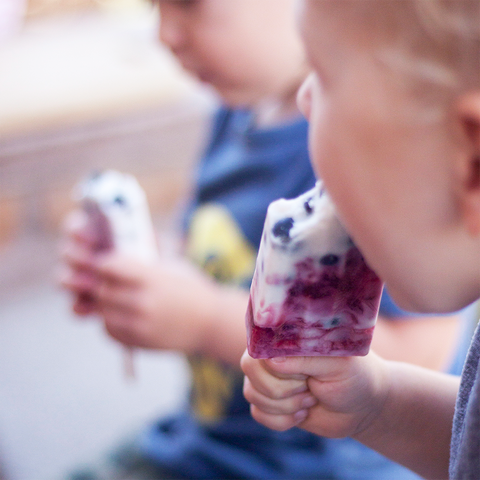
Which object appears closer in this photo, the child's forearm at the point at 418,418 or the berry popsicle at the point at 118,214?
the child's forearm at the point at 418,418

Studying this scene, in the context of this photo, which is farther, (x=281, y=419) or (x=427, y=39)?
(x=281, y=419)

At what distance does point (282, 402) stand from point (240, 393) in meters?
0.33

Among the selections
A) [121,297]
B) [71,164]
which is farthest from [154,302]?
[71,164]

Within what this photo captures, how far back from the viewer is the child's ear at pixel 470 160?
0.24 meters

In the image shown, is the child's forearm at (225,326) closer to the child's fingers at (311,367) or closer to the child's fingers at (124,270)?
the child's fingers at (124,270)

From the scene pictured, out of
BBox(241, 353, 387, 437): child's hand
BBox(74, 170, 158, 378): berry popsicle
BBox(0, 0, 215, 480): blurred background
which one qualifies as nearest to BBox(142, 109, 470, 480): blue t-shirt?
BBox(74, 170, 158, 378): berry popsicle

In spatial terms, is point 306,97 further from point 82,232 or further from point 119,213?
point 82,232

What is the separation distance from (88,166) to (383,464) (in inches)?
63.4

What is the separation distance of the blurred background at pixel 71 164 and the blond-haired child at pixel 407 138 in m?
1.09

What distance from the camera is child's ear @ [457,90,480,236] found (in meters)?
0.24

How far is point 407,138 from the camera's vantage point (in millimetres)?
259

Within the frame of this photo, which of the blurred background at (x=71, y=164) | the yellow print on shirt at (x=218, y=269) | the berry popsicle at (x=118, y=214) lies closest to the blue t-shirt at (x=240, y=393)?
the yellow print on shirt at (x=218, y=269)

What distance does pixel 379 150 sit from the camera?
Result: 27cm

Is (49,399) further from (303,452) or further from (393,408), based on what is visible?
(393,408)
